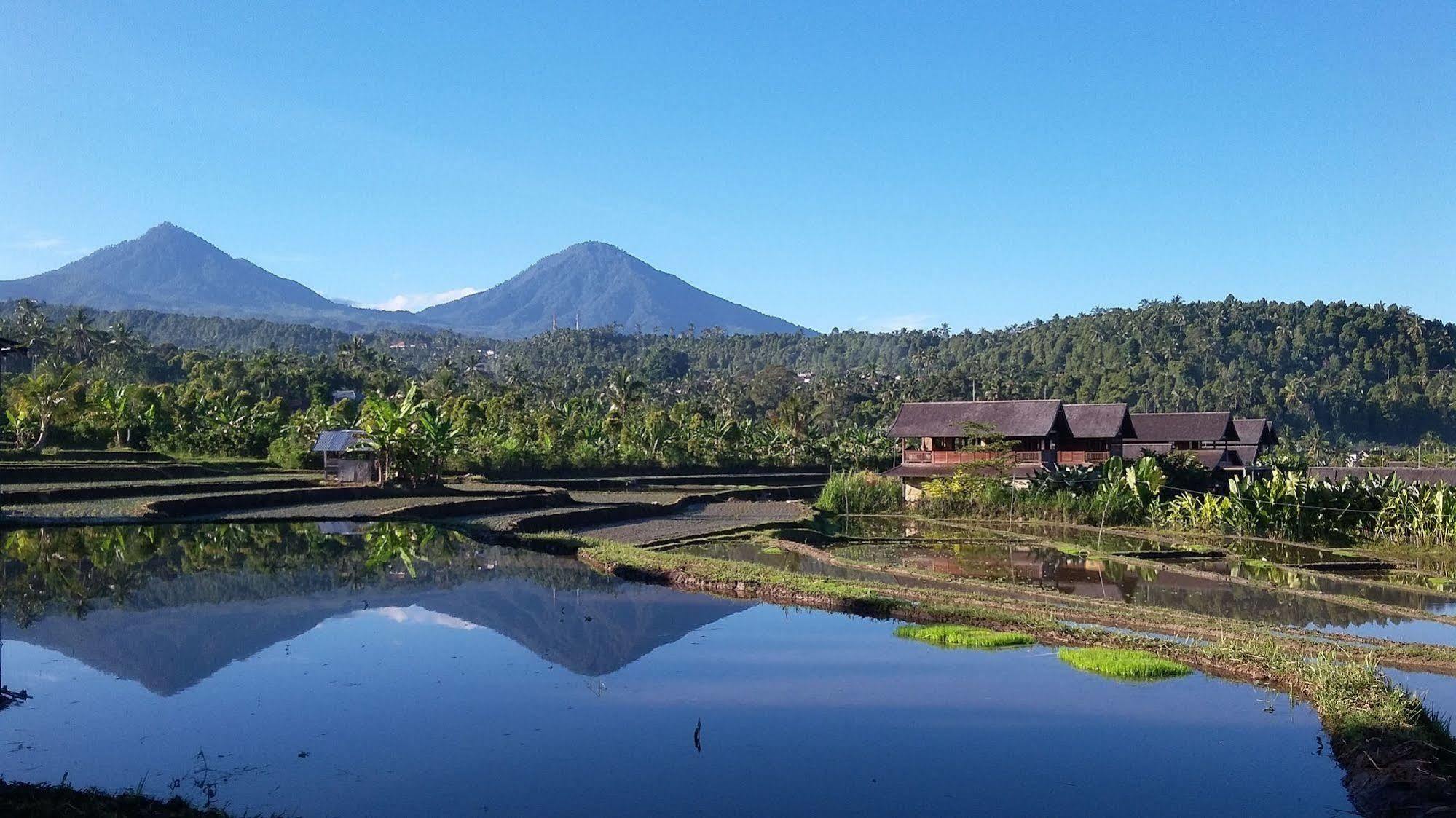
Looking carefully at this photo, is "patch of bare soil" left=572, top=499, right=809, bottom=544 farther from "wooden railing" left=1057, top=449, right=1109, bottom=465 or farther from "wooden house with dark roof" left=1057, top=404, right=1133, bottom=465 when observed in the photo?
"wooden house with dark roof" left=1057, top=404, right=1133, bottom=465

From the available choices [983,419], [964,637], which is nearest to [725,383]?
[983,419]

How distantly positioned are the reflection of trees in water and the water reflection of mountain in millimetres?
76

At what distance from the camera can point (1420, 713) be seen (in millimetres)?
8875

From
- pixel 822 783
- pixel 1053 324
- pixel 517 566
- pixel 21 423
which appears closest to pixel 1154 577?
pixel 517 566

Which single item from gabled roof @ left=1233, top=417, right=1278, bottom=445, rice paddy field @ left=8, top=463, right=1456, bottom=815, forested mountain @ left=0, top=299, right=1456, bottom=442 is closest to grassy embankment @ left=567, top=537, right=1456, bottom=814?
rice paddy field @ left=8, top=463, right=1456, bottom=815

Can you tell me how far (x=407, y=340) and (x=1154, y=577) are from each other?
160 m

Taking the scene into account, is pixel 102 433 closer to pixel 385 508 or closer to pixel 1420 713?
pixel 385 508

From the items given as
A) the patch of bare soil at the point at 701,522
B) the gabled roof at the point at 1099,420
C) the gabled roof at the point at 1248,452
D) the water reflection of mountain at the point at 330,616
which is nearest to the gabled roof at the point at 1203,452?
the gabled roof at the point at 1248,452

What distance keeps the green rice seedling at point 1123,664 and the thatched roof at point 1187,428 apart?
1089 inches

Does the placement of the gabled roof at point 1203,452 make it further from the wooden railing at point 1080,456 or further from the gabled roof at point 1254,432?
the wooden railing at point 1080,456

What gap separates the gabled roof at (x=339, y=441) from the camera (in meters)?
30.3

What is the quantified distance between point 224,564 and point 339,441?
14737 millimetres

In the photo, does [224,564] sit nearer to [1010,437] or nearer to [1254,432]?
[1010,437]

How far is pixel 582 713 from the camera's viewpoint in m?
9.28
